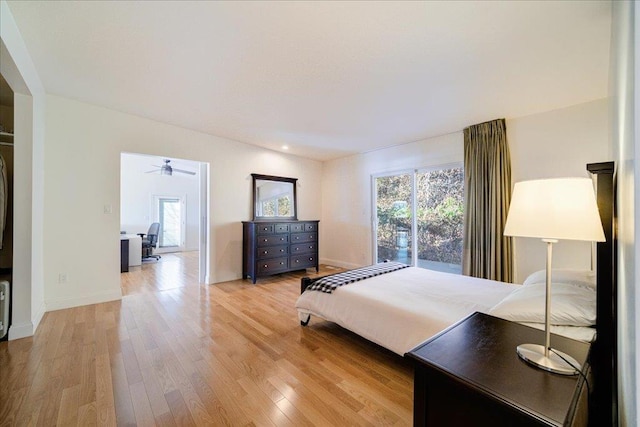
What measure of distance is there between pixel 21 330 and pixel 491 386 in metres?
3.81

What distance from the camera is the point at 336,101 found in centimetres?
299

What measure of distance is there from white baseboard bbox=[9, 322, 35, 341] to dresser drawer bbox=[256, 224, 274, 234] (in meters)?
2.71

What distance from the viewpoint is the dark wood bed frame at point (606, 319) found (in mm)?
1199

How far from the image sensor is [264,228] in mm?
4473

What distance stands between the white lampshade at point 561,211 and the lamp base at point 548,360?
51cm

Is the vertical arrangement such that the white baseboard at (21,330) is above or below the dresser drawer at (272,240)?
below

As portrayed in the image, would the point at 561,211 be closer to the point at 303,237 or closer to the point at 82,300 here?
the point at 303,237

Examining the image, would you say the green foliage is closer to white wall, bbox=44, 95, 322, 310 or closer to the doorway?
white wall, bbox=44, 95, 322, 310

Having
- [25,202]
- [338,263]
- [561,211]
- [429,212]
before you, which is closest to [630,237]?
[561,211]

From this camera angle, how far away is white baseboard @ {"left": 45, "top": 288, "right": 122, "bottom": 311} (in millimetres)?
3111

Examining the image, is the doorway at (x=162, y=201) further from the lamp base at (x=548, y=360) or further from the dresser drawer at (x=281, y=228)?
the lamp base at (x=548, y=360)

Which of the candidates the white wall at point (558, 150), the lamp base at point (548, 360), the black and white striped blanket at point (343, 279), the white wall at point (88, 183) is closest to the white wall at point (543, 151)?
the white wall at point (558, 150)

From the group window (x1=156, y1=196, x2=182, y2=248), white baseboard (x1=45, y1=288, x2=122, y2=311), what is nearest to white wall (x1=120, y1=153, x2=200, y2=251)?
window (x1=156, y1=196, x2=182, y2=248)

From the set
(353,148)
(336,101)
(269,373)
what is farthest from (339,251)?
(269,373)
